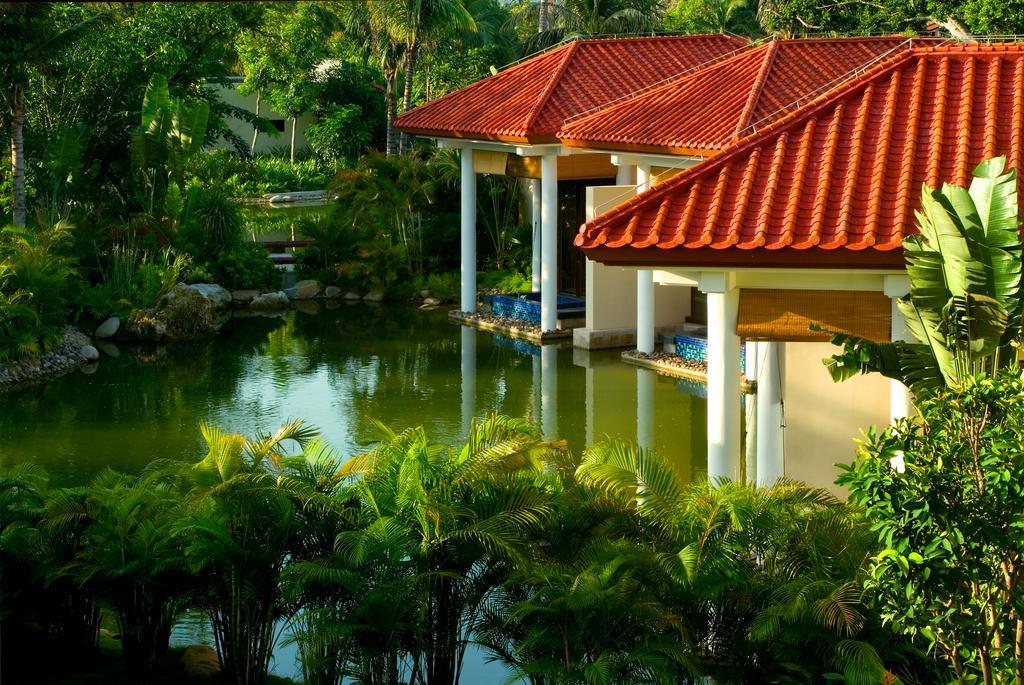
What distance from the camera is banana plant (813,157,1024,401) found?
27.2 ft

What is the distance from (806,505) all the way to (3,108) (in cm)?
2136

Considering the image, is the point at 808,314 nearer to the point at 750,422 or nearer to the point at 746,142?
the point at 746,142

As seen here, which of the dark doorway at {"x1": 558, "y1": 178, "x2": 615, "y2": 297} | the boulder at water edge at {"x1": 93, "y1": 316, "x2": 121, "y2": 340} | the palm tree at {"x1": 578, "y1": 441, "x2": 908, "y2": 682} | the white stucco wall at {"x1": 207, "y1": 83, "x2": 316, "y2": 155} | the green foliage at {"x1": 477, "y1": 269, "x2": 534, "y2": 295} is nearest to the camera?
the palm tree at {"x1": 578, "y1": 441, "x2": 908, "y2": 682}

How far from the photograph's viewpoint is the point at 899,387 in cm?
1052

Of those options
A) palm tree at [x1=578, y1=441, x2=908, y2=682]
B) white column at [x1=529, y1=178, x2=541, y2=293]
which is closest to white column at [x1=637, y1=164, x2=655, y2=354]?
white column at [x1=529, y1=178, x2=541, y2=293]

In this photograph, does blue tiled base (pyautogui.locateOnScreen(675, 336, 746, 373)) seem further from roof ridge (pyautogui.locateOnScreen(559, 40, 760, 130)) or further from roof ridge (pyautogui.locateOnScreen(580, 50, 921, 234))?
roof ridge (pyautogui.locateOnScreen(580, 50, 921, 234))

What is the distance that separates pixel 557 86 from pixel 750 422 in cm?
864

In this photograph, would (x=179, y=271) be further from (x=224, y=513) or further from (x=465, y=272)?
(x=224, y=513)

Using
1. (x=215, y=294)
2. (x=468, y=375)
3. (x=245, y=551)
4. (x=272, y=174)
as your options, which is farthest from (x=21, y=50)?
(x=272, y=174)

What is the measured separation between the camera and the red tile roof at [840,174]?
10.0 meters

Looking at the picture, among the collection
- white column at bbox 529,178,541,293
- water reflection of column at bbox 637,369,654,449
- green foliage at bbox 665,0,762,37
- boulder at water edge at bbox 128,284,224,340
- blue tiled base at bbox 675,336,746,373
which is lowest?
water reflection of column at bbox 637,369,654,449

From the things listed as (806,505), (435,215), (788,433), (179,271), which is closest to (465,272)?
(435,215)

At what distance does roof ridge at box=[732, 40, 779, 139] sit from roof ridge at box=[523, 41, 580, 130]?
374 centimetres

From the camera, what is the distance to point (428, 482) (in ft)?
31.8
